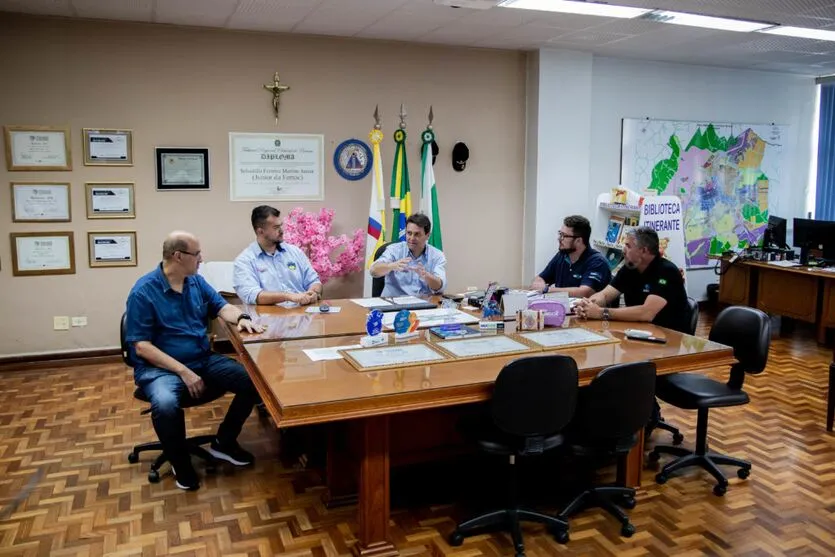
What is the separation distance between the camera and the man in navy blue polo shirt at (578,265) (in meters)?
4.47

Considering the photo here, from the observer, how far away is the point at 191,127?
5.56m

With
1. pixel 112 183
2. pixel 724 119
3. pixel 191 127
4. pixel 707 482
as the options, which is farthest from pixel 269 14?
pixel 724 119

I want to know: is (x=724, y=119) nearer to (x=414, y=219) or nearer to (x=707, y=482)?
(x=414, y=219)

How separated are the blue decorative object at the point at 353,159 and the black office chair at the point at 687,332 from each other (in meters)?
3.14

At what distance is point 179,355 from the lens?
3500 mm

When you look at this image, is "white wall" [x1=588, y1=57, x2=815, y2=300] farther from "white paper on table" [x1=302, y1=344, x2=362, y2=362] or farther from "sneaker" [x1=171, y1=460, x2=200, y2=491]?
"sneaker" [x1=171, y1=460, x2=200, y2=491]

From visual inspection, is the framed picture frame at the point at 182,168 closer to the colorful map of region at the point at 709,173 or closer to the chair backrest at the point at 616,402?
the chair backrest at the point at 616,402

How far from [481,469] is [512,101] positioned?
4.06m

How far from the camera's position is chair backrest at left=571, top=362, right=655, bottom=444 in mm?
2738

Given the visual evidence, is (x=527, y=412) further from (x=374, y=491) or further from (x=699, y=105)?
(x=699, y=105)

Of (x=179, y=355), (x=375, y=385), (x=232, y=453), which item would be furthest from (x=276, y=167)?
(x=375, y=385)

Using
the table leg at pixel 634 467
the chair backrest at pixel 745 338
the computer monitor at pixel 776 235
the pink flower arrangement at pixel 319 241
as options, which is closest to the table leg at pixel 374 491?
the table leg at pixel 634 467

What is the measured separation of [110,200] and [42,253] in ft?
2.08

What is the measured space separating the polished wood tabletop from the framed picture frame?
2.82m
